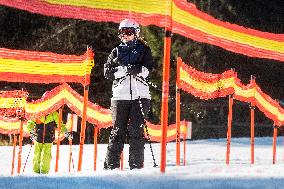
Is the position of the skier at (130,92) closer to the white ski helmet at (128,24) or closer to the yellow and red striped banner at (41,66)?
the white ski helmet at (128,24)

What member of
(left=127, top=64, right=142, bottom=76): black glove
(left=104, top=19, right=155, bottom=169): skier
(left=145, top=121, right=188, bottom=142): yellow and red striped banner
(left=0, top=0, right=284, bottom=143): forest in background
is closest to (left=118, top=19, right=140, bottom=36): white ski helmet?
(left=104, top=19, right=155, bottom=169): skier

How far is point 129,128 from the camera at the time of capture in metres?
5.93

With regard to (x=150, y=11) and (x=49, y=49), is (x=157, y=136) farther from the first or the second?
(x=49, y=49)

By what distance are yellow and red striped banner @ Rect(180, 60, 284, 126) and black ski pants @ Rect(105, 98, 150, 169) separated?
3176mm

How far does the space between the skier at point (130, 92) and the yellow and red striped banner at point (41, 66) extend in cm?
306

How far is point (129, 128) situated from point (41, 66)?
3801 millimetres

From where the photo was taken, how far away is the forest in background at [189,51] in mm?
19922

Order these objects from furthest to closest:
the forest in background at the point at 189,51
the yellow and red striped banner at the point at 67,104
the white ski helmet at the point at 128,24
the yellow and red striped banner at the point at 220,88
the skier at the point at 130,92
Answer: the forest in background at the point at 189,51 → the yellow and red striped banner at the point at 67,104 → the yellow and red striped banner at the point at 220,88 → the skier at the point at 130,92 → the white ski helmet at the point at 128,24

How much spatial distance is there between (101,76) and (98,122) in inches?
414

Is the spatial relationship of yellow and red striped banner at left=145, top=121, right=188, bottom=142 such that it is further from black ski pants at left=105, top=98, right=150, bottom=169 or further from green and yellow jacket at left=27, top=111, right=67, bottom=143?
black ski pants at left=105, top=98, right=150, bottom=169

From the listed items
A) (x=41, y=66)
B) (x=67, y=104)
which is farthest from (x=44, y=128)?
(x=41, y=66)

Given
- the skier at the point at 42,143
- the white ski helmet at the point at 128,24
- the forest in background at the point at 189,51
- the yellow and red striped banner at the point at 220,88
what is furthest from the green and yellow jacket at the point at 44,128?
the forest in background at the point at 189,51

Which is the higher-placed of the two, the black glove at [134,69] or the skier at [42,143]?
the black glove at [134,69]

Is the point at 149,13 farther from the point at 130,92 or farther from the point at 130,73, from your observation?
the point at 130,92
